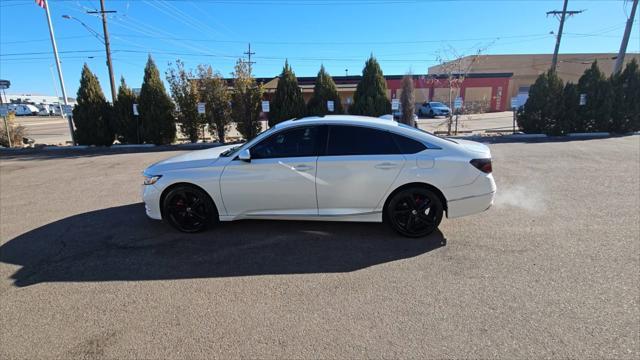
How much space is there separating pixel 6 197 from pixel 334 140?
7.14 m

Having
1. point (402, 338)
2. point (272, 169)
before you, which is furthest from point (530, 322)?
point (272, 169)

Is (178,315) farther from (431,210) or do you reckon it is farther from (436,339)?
(431,210)

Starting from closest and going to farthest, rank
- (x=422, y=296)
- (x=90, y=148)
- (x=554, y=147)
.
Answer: (x=422, y=296) < (x=554, y=147) < (x=90, y=148)

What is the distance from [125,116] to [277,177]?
45.1 feet

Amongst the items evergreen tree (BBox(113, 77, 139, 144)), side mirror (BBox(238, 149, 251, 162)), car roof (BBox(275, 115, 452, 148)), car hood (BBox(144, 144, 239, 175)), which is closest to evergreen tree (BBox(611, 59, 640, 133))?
car roof (BBox(275, 115, 452, 148))

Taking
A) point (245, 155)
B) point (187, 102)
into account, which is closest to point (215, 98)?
point (187, 102)

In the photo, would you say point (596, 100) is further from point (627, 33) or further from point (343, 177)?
point (343, 177)

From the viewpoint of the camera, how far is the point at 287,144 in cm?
427

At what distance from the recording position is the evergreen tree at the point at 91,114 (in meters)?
14.5

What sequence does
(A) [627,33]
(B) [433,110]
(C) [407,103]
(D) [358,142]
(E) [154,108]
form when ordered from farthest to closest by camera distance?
1. (B) [433,110]
2. (A) [627,33]
3. (C) [407,103]
4. (E) [154,108]
5. (D) [358,142]

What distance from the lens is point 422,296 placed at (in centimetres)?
303

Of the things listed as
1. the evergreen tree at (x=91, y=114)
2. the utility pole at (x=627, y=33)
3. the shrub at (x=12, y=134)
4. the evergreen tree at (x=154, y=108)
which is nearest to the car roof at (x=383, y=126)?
the evergreen tree at (x=154, y=108)

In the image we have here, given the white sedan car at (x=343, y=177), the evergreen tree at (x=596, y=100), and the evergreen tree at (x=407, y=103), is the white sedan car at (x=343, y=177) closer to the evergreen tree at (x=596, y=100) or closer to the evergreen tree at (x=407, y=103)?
the evergreen tree at (x=407, y=103)

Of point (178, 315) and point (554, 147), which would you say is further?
point (554, 147)
